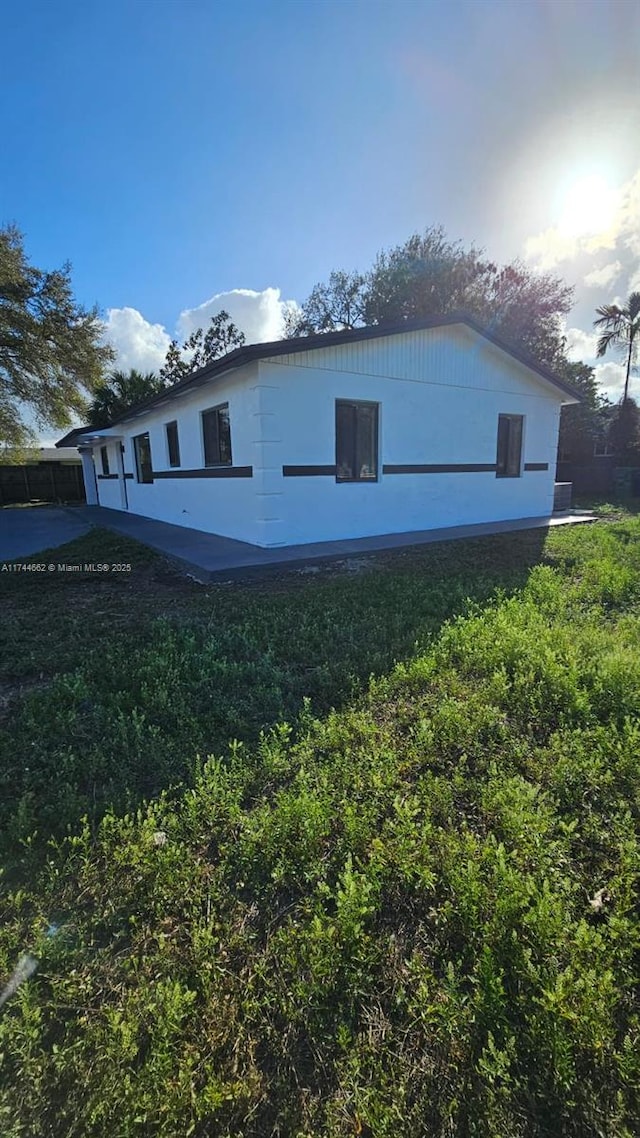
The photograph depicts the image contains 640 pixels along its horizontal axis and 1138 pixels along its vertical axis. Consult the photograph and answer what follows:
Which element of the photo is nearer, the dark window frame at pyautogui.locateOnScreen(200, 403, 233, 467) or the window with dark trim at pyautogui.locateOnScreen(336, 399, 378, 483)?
the window with dark trim at pyautogui.locateOnScreen(336, 399, 378, 483)

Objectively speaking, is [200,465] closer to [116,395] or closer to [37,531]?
[37,531]

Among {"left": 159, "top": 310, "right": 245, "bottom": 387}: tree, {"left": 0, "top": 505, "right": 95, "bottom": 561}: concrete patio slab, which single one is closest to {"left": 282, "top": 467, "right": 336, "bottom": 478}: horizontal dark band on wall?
{"left": 0, "top": 505, "right": 95, "bottom": 561}: concrete patio slab

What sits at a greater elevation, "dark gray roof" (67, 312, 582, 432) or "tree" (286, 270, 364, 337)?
"tree" (286, 270, 364, 337)

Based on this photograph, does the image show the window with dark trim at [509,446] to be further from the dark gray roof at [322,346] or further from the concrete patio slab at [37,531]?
the concrete patio slab at [37,531]

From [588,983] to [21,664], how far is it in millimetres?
3784

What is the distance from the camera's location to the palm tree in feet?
74.1

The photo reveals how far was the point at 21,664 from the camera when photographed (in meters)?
3.61

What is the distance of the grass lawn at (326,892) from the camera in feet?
3.80

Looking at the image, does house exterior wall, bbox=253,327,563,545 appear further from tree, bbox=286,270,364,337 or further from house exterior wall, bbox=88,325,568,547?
tree, bbox=286,270,364,337

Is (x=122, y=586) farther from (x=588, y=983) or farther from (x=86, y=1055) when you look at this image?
(x=588, y=983)

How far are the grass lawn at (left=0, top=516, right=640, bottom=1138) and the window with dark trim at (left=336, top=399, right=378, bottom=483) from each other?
5.29 m

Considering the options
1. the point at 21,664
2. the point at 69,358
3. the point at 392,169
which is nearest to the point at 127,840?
the point at 21,664

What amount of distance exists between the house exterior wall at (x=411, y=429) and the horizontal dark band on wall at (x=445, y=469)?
0.06 m

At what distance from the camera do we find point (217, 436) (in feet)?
29.0
